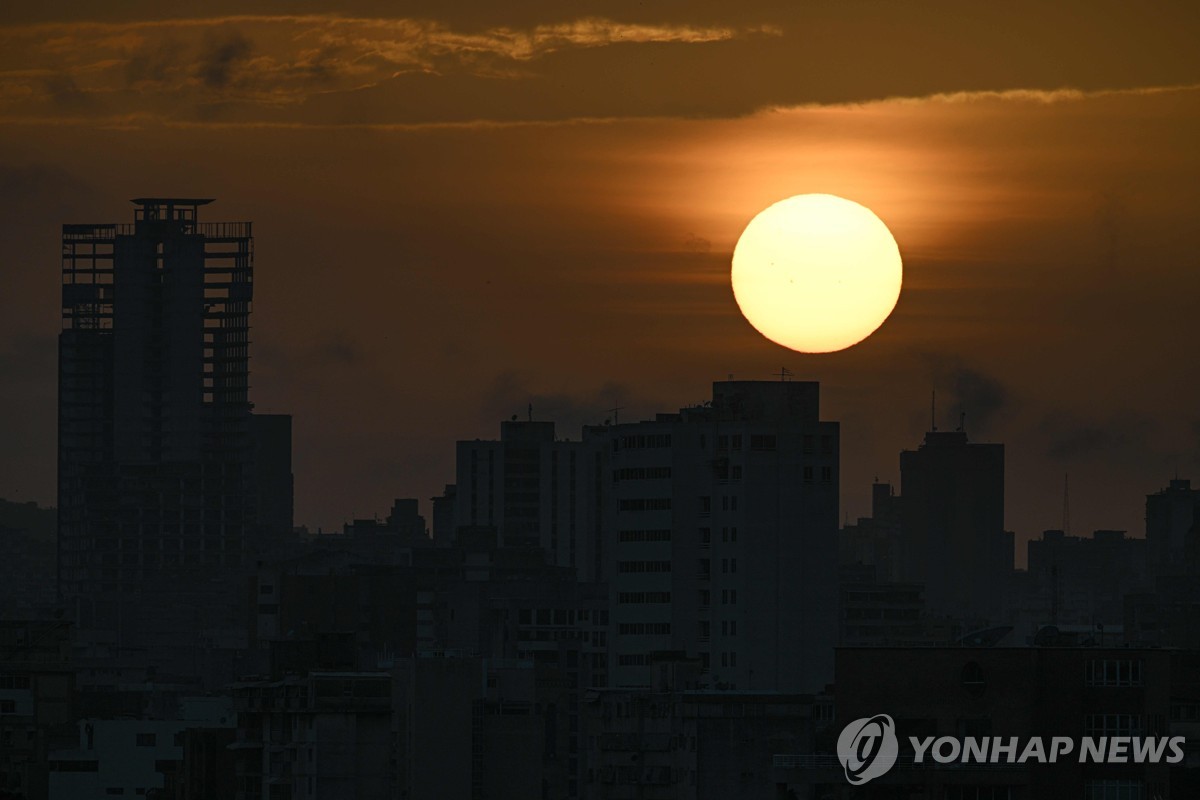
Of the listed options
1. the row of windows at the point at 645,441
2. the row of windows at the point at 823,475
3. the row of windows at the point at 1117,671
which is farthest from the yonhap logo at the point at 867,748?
the row of windows at the point at 645,441

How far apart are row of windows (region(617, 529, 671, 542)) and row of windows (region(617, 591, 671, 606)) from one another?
328 cm

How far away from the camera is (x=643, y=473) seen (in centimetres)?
18488

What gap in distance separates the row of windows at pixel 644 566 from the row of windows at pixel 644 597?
4.55 ft

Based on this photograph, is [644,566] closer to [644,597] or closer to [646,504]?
[644,597]

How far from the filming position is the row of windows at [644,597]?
180500 mm


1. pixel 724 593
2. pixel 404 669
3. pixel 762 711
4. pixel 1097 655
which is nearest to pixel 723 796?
pixel 762 711

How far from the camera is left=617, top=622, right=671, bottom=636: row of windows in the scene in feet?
592

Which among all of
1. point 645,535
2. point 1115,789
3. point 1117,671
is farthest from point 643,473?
point 1115,789

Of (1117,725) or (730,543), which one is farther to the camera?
(730,543)

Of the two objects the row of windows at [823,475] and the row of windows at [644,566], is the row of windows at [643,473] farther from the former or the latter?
the row of windows at [823,475]

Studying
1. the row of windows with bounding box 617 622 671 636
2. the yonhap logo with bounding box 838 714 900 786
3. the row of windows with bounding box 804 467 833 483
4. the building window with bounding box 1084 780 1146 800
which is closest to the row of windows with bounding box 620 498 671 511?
the row of windows with bounding box 617 622 671 636

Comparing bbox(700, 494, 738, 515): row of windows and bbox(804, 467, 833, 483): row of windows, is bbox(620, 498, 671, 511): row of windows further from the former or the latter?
bbox(804, 467, 833, 483): row of windows

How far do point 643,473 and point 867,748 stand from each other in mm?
115047

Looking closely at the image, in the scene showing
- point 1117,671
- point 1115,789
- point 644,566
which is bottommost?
point 1115,789
